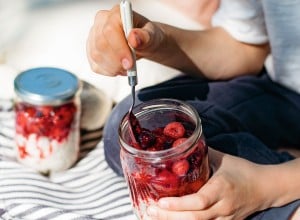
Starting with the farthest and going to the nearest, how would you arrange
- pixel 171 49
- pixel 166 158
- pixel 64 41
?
pixel 64 41
pixel 171 49
pixel 166 158

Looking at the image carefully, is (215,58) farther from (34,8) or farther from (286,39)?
(34,8)

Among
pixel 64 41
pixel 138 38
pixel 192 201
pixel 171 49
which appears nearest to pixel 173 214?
pixel 192 201

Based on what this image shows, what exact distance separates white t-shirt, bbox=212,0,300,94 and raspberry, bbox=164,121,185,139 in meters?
0.32

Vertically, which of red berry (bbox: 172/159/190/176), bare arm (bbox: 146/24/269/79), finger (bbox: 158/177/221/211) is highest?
red berry (bbox: 172/159/190/176)

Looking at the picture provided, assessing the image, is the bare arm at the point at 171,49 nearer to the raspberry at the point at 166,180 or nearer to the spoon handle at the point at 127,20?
the spoon handle at the point at 127,20

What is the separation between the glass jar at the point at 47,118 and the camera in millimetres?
981

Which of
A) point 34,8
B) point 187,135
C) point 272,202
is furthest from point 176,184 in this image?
point 34,8

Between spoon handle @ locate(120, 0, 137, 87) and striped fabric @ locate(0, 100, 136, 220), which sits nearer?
spoon handle @ locate(120, 0, 137, 87)

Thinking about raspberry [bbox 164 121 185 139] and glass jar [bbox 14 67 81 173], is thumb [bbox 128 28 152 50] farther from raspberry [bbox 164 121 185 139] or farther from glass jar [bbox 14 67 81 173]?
glass jar [bbox 14 67 81 173]

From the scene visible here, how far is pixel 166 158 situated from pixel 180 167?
0.02 m

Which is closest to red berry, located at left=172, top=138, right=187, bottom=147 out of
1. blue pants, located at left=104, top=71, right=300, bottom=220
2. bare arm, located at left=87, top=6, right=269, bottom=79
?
bare arm, located at left=87, top=6, right=269, bottom=79

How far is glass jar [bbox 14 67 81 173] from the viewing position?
0.98 metres

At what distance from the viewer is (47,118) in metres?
0.99

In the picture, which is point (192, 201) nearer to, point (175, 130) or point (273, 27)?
point (175, 130)
